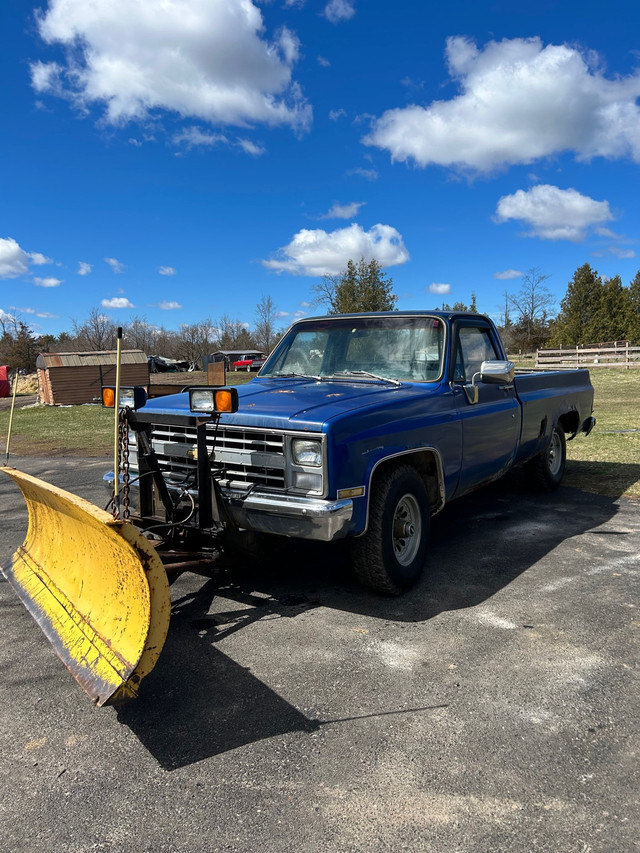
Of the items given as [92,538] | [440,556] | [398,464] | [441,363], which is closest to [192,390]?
[92,538]

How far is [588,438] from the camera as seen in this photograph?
10797 millimetres

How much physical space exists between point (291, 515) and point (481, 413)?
2.21m

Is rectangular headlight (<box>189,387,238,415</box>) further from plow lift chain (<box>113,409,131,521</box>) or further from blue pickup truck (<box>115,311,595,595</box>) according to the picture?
plow lift chain (<box>113,409,131,521</box>)

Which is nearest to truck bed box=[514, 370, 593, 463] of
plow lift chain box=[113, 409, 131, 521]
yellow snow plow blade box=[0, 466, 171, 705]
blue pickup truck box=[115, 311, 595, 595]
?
blue pickup truck box=[115, 311, 595, 595]

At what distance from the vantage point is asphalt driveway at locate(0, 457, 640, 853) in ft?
7.15

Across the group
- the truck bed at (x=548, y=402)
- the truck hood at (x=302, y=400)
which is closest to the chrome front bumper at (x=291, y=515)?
the truck hood at (x=302, y=400)

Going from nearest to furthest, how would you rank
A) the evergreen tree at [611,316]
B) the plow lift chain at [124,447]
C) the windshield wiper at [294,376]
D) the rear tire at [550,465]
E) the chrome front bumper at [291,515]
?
the plow lift chain at [124,447] < the chrome front bumper at [291,515] < the windshield wiper at [294,376] < the rear tire at [550,465] < the evergreen tree at [611,316]

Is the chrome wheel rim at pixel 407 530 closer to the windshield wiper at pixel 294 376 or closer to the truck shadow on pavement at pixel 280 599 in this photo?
the truck shadow on pavement at pixel 280 599

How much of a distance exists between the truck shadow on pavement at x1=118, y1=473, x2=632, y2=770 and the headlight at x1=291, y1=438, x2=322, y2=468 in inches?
29.3

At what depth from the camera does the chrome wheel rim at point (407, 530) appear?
4180 millimetres

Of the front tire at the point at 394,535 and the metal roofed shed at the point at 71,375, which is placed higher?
the metal roofed shed at the point at 71,375

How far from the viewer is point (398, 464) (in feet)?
13.6

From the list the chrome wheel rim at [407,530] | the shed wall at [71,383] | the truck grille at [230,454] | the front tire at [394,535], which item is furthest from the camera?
the shed wall at [71,383]

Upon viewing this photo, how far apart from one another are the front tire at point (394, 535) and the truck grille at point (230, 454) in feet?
2.14
